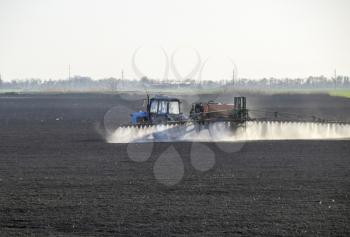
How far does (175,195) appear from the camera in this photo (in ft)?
56.1

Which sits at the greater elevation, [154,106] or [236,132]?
[154,106]

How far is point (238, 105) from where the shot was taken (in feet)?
114

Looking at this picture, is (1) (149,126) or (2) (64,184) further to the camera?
(1) (149,126)

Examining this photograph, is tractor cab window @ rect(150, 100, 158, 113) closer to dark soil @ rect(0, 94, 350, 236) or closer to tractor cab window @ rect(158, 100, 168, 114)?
tractor cab window @ rect(158, 100, 168, 114)

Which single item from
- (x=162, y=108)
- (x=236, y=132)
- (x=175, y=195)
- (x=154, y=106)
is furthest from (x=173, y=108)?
(x=175, y=195)

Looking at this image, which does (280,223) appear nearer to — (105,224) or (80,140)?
(105,224)

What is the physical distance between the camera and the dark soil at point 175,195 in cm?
1357

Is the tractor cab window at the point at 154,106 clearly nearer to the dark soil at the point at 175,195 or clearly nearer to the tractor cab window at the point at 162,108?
the tractor cab window at the point at 162,108

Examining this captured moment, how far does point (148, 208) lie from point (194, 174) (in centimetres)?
565

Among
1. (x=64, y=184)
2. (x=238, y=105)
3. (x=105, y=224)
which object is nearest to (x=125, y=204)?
(x=105, y=224)

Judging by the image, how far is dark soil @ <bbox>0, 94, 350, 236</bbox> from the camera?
13570 millimetres

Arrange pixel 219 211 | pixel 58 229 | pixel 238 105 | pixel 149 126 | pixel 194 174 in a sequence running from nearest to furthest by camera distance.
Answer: pixel 58 229, pixel 219 211, pixel 194 174, pixel 149 126, pixel 238 105

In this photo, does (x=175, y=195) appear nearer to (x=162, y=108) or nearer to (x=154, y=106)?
(x=162, y=108)

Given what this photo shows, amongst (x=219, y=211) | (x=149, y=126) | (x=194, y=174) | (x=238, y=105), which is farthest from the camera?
(x=238, y=105)
